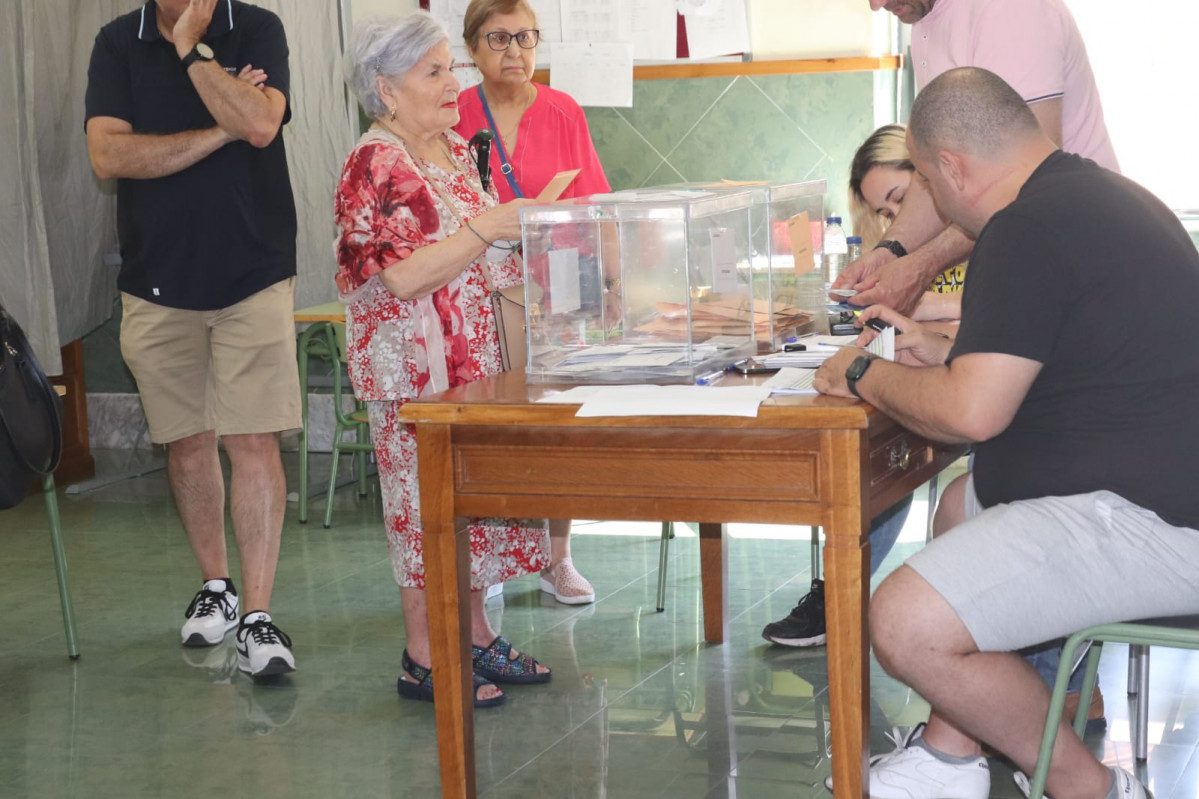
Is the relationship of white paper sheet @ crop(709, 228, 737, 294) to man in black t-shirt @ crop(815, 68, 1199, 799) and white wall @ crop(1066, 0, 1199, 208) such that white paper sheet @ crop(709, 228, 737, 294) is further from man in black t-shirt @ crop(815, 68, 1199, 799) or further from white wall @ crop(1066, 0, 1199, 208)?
white wall @ crop(1066, 0, 1199, 208)

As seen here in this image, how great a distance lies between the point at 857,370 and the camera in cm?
216

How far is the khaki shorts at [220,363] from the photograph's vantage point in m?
3.57

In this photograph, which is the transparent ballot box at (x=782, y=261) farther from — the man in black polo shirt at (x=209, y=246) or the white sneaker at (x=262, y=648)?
the white sneaker at (x=262, y=648)

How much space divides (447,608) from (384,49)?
1.25 metres

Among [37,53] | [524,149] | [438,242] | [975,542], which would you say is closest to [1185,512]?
[975,542]

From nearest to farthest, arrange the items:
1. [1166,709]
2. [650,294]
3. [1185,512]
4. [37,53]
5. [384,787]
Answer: [1185,512] → [650,294] → [384,787] → [1166,709] → [37,53]

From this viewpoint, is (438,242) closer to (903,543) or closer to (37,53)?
(903,543)

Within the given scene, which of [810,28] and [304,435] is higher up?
[810,28]

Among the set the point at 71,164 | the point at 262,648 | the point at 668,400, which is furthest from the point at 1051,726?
the point at 71,164

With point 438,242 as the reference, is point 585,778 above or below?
below

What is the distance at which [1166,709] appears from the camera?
3.01 meters

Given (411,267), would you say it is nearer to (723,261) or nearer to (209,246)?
(723,261)

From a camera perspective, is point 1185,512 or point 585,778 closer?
point 1185,512

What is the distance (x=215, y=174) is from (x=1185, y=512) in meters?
2.52
